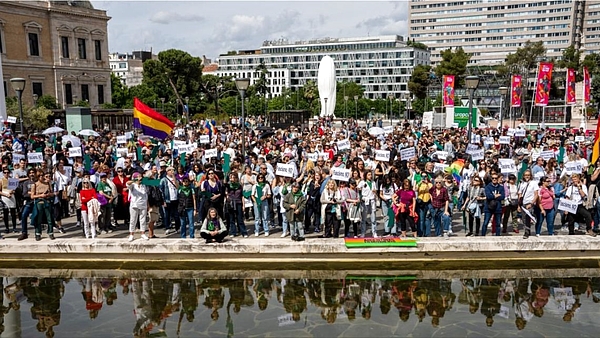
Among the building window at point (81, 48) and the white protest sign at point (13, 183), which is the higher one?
the building window at point (81, 48)

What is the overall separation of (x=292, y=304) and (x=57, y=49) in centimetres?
6122

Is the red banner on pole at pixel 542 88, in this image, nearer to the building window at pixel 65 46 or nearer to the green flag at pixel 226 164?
the green flag at pixel 226 164

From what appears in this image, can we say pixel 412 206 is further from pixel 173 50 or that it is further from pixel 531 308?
pixel 173 50

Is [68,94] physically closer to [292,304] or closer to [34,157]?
[34,157]

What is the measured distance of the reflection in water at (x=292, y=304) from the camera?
8.42 m

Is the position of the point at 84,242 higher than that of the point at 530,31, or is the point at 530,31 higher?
the point at 530,31

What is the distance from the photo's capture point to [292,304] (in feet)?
30.5

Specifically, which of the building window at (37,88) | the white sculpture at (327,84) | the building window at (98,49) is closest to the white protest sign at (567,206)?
the white sculpture at (327,84)

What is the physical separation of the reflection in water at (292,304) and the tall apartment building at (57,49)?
54219 mm

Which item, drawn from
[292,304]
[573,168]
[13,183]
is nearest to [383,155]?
[573,168]

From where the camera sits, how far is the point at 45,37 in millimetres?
60094

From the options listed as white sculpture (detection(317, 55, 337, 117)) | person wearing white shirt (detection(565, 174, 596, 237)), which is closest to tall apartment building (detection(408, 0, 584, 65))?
white sculpture (detection(317, 55, 337, 117))

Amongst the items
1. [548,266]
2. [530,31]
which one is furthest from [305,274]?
[530,31]

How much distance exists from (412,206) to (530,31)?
140 meters
